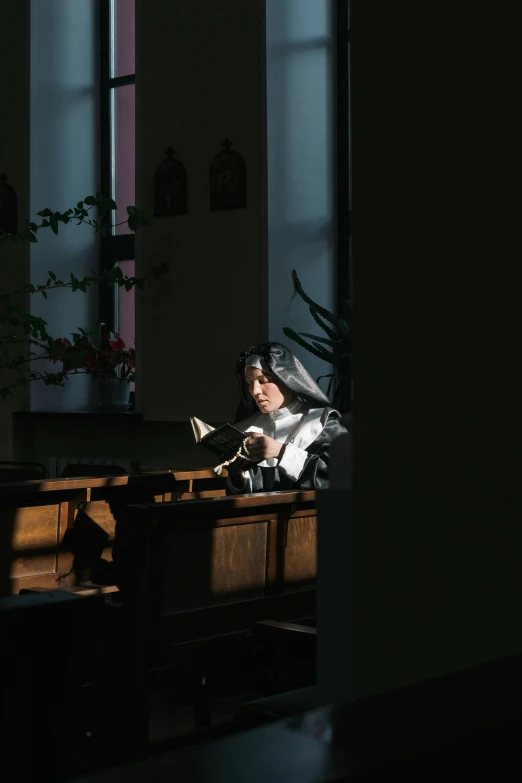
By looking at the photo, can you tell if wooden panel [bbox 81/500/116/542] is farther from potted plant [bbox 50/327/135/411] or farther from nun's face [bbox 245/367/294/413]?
potted plant [bbox 50/327/135/411]

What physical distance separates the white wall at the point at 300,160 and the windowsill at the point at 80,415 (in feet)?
4.37

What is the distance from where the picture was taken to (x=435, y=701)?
0.71 m

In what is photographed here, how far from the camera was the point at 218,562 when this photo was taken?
4.00 meters

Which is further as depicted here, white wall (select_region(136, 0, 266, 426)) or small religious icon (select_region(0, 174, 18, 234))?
small religious icon (select_region(0, 174, 18, 234))

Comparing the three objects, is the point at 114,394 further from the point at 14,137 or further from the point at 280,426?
the point at 280,426

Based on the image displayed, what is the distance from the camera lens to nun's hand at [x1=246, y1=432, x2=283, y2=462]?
498 cm

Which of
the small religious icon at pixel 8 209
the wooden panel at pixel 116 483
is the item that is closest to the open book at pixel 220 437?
the wooden panel at pixel 116 483

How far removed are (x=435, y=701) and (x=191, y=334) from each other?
21.4 ft

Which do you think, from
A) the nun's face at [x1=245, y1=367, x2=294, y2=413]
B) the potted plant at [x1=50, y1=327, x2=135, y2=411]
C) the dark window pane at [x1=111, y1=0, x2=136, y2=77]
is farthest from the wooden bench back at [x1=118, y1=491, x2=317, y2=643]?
the dark window pane at [x1=111, y1=0, x2=136, y2=77]

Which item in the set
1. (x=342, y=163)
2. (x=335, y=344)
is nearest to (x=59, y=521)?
(x=335, y=344)

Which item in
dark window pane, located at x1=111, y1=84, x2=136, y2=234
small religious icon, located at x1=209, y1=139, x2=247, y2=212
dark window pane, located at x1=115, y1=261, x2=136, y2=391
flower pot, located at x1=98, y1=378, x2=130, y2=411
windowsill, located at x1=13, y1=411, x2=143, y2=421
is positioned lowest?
windowsill, located at x1=13, y1=411, x2=143, y2=421

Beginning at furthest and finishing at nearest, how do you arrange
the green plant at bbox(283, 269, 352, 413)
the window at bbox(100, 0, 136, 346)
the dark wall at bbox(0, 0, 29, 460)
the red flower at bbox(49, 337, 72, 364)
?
the window at bbox(100, 0, 136, 346)
the dark wall at bbox(0, 0, 29, 460)
the red flower at bbox(49, 337, 72, 364)
the green plant at bbox(283, 269, 352, 413)

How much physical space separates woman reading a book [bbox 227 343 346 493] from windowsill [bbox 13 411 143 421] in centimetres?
210

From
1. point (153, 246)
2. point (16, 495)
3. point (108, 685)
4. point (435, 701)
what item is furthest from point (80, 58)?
point (435, 701)
